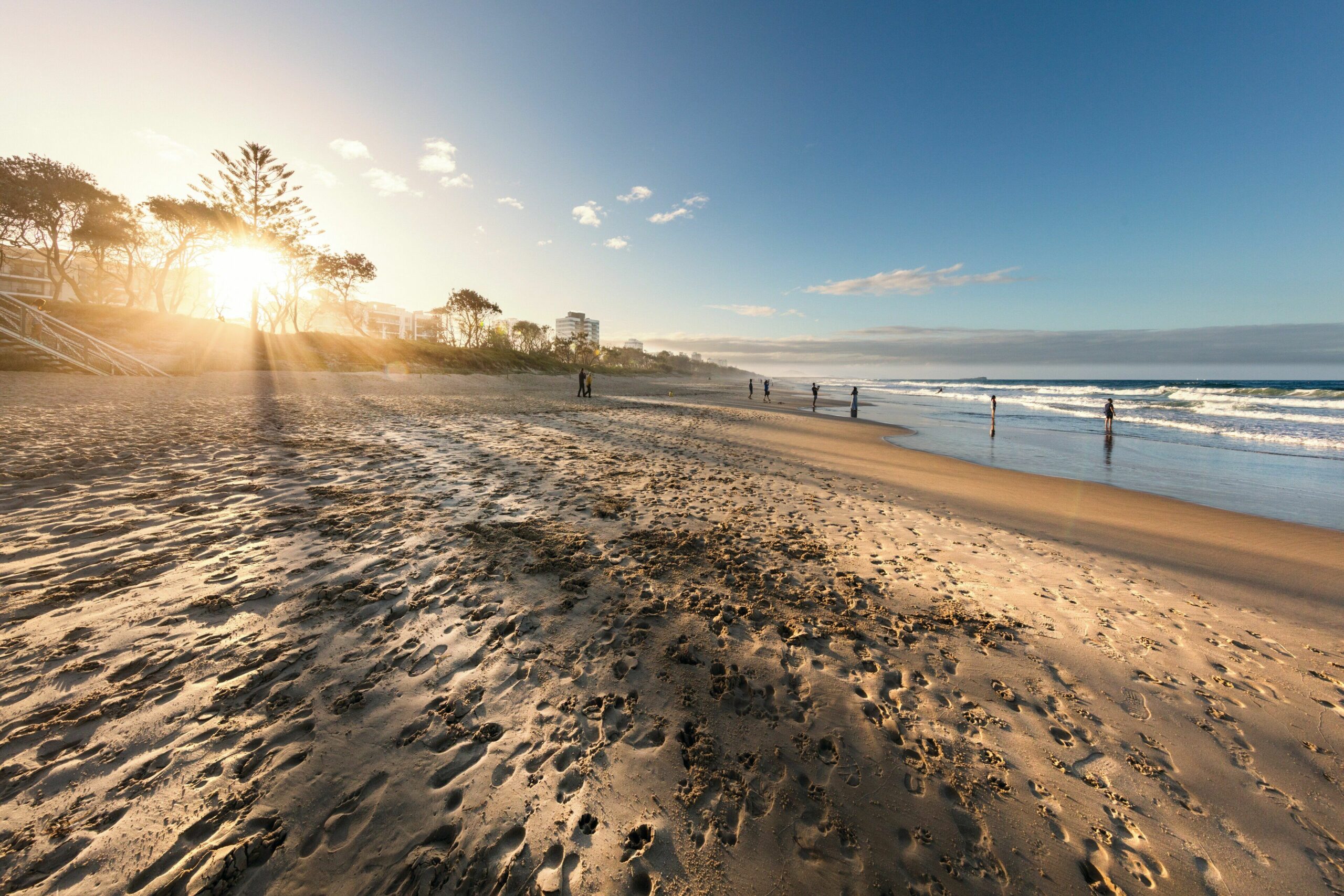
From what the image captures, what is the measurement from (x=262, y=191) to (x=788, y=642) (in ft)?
169

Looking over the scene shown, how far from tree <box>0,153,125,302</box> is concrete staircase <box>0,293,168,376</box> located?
1931 cm

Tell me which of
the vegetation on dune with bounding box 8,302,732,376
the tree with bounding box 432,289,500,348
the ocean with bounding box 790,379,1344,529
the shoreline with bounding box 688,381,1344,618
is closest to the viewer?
the shoreline with bounding box 688,381,1344,618

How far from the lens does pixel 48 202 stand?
36.3m

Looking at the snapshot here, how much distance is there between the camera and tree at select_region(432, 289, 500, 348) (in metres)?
67.6

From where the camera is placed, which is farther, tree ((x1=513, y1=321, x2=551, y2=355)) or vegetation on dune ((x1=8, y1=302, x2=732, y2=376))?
tree ((x1=513, y1=321, x2=551, y2=355))

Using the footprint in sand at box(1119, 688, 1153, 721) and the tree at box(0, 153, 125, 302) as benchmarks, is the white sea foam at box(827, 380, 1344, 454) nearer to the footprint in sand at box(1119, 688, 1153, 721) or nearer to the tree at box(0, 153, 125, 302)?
the footprint in sand at box(1119, 688, 1153, 721)

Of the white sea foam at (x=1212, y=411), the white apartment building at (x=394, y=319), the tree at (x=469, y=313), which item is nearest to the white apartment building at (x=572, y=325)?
the white apartment building at (x=394, y=319)

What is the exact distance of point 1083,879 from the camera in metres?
2.22

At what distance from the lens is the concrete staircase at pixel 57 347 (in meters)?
21.8

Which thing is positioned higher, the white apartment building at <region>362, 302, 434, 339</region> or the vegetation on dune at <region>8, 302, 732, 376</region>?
the white apartment building at <region>362, 302, 434, 339</region>

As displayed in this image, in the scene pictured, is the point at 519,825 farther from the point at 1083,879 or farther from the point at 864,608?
the point at 864,608

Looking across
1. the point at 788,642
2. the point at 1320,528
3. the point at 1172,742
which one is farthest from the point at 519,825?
the point at 1320,528

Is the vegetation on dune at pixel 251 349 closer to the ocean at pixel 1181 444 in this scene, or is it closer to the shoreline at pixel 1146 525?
the shoreline at pixel 1146 525

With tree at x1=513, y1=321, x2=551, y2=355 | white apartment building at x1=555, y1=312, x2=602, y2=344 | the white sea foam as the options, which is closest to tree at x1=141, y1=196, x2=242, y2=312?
tree at x1=513, y1=321, x2=551, y2=355
